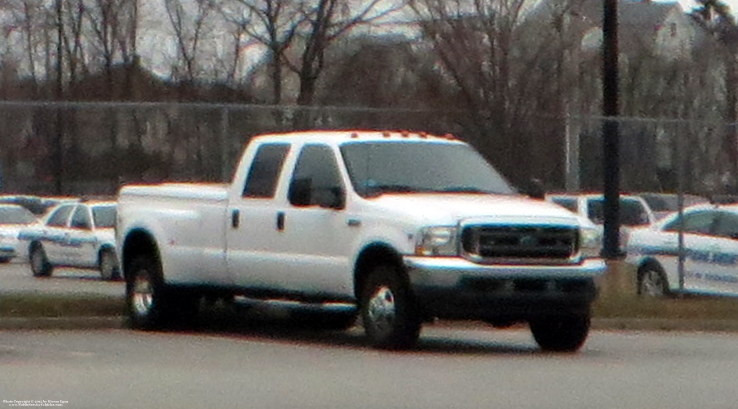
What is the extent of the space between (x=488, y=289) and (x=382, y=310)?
3.52 ft

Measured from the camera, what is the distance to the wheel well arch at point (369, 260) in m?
16.7

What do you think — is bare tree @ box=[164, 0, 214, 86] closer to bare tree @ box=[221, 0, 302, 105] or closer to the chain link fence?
bare tree @ box=[221, 0, 302, 105]

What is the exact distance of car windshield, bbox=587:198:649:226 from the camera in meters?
26.2

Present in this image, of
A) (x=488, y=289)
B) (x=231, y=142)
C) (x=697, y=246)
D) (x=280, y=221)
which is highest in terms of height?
(x=231, y=142)

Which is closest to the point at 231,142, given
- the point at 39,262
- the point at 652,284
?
the point at 652,284

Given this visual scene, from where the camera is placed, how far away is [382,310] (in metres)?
16.8

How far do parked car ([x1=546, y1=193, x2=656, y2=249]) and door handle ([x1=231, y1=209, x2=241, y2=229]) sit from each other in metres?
6.02

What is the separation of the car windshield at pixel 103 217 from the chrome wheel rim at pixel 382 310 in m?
16.7

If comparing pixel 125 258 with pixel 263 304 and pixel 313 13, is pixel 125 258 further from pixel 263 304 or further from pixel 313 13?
pixel 313 13

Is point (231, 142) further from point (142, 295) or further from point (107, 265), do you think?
point (107, 265)

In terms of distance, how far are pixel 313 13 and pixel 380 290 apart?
38.0 meters

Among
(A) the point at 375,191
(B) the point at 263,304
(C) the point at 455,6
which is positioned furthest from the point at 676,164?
(C) the point at 455,6

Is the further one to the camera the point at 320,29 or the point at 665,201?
the point at 320,29

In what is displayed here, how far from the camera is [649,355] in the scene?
677 inches
